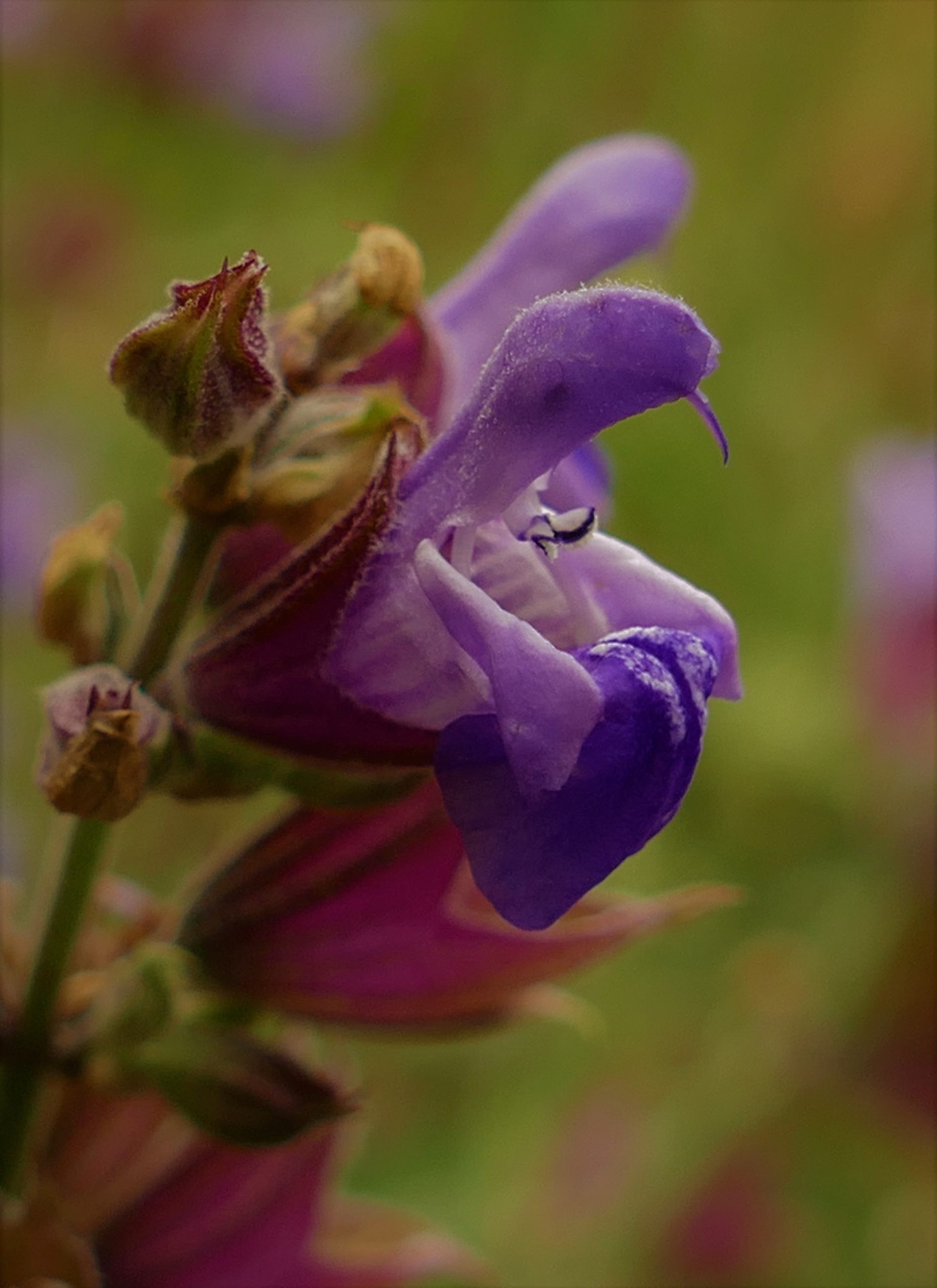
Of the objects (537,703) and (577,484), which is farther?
(577,484)

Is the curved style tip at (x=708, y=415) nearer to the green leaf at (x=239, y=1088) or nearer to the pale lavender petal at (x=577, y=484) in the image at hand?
the pale lavender petal at (x=577, y=484)

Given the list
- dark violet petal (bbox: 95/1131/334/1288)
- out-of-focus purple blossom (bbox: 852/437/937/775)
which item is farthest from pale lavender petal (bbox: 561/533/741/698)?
out-of-focus purple blossom (bbox: 852/437/937/775)

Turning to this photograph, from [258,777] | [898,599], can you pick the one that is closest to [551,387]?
[258,777]

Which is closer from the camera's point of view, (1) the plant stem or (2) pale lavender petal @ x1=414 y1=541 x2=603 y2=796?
(2) pale lavender petal @ x1=414 y1=541 x2=603 y2=796

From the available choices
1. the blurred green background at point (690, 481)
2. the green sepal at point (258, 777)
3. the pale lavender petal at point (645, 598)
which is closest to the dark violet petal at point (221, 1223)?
the green sepal at point (258, 777)

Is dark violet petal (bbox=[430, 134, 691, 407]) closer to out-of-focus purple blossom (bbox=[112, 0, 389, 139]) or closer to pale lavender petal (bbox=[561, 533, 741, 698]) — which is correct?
pale lavender petal (bbox=[561, 533, 741, 698])

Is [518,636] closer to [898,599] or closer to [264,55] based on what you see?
[898,599]
